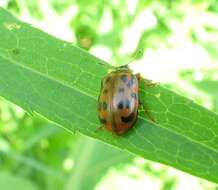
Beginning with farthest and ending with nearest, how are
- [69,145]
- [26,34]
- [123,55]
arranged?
[69,145]
[123,55]
[26,34]

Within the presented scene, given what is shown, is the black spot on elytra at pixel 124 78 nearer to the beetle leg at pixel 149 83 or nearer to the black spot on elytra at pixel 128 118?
the beetle leg at pixel 149 83

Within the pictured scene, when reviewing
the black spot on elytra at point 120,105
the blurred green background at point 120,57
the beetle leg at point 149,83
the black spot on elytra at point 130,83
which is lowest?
the black spot on elytra at point 120,105

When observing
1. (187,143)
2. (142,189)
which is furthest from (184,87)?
(187,143)

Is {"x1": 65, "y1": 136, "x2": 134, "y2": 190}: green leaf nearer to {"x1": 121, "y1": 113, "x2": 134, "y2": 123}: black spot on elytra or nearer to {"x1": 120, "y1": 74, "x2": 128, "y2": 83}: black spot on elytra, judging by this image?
{"x1": 120, "y1": 74, "x2": 128, "y2": 83}: black spot on elytra

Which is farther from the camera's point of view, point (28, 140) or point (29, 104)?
point (28, 140)

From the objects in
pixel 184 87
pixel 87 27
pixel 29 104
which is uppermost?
pixel 87 27

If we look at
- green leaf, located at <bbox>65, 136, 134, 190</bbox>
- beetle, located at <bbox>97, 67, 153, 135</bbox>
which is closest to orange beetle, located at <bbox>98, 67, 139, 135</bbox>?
beetle, located at <bbox>97, 67, 153, 135</bbox>

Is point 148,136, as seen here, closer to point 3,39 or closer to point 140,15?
point 3,39

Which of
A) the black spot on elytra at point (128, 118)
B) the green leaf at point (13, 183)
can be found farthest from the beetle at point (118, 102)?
the green leaf at point (13, 183)
